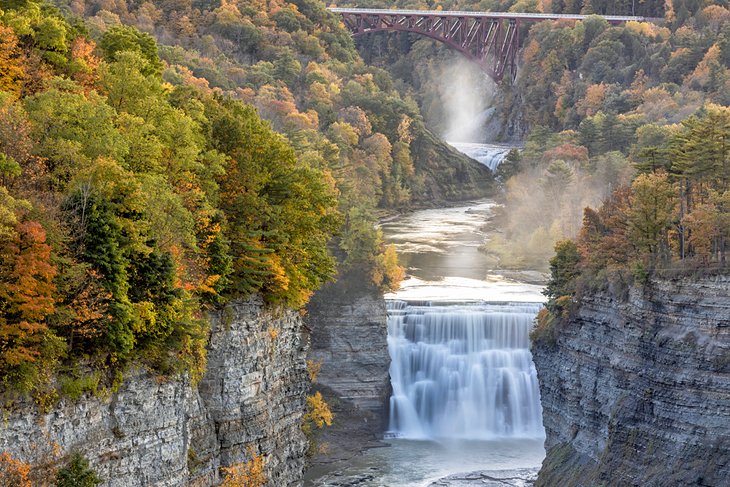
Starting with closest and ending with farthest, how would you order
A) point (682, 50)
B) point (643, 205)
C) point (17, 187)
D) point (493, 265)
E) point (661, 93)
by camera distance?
point (17, 187)
point (643, 205)
point (493, 265)
point (661, 93)
point (682, 50)

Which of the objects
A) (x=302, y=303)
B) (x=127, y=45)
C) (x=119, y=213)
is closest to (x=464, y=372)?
(x=302, y=303)

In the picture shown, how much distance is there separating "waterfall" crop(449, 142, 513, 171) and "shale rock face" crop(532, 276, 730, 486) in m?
97.0

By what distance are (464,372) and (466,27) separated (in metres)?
107

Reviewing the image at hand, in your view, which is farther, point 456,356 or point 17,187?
point 456,356

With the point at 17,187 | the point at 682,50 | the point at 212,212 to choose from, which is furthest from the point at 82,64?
the point at 682,50

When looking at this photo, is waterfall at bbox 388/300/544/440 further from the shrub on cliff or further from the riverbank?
the shrub on cliff

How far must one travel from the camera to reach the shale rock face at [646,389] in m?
55.5

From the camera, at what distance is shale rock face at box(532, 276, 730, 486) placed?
182 ft

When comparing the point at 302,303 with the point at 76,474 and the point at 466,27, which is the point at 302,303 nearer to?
the point at 76,474

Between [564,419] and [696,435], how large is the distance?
39.1 feet

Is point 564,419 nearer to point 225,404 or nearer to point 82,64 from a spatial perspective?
point 225,404

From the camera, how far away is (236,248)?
50.3 meters

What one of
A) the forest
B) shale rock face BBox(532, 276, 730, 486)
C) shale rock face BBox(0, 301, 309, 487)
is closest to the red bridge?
shale rock face BBox(532, 276, 730, 486)

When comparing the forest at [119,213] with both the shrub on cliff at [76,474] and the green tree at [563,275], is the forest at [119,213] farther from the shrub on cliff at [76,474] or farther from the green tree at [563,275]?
the green tree at [563,275]
